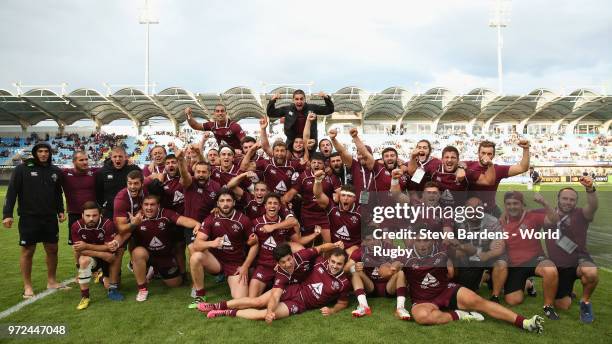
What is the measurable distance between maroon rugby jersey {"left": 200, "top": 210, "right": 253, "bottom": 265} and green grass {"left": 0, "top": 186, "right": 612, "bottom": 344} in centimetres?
54

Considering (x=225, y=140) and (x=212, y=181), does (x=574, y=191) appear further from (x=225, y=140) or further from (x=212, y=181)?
(x=225, y=140)

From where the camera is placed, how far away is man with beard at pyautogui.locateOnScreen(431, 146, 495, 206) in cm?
511

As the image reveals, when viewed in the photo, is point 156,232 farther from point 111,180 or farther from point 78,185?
point 78,185

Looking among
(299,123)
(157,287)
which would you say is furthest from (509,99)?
(157,287)

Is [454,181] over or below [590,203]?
over

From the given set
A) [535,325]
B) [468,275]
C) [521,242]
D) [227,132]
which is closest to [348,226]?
[468,275]

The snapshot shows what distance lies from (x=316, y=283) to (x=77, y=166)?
384 cm


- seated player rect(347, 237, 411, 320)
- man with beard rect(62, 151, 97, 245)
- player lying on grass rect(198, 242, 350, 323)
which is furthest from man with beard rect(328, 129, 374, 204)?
man with beard rect(62, 151, 97, 245)

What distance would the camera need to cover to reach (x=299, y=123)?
6.73 metres

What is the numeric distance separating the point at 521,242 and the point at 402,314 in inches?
71.6

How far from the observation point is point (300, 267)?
4.70m

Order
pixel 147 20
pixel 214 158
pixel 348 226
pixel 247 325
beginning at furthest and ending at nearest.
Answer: pixel 147 20, pixel 214 158, pixel 348 226, pixel 247 325

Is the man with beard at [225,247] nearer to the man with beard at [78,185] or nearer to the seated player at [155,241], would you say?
the seated player at [155,241]

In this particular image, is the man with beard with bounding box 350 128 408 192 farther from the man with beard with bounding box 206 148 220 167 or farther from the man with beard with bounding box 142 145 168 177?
the man with beard with bounding box 142 145 168 177
